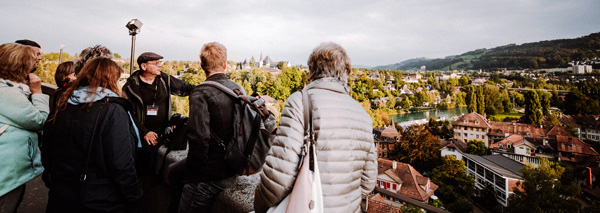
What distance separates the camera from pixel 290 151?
104 cm

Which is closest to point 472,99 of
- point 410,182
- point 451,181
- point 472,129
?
point 472,129

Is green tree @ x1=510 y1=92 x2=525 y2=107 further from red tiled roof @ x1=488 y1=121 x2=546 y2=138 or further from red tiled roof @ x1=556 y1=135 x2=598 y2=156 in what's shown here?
red tiled roof @ x1=556 y1=135 x2=598 y2=156

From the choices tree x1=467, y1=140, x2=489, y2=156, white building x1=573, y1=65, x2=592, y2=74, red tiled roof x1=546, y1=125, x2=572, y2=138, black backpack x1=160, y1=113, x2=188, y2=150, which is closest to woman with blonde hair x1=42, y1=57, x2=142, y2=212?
black backpack x1=160, y1=113, x2=188, y2=150

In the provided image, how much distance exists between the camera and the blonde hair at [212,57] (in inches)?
61.6

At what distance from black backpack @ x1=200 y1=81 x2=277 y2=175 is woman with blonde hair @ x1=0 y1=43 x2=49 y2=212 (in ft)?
2.95

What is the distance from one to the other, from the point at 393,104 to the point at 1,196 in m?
70.6

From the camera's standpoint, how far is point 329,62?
1.25m

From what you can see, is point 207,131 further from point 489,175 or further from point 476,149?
point 476,149

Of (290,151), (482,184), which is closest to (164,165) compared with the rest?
(290,151)

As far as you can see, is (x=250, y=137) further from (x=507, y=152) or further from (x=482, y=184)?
(x=507, y=152)

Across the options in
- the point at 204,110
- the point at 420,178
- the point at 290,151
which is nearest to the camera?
the point at 290,151

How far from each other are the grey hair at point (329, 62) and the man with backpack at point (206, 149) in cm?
45

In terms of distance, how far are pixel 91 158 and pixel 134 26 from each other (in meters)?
3.60

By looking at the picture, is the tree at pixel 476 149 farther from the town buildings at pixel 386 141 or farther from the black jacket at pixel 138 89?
the black jacket at pixel 138 89
